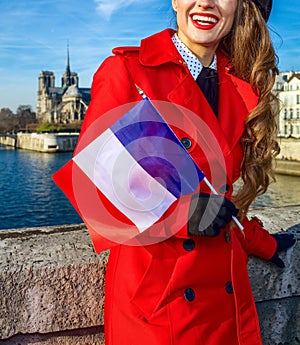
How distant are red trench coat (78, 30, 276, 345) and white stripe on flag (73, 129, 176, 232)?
→ 0.06 meters

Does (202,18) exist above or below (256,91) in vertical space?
above

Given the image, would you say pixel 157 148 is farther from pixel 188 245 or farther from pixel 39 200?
pixel 39 200

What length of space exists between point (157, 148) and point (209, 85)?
1.19ft

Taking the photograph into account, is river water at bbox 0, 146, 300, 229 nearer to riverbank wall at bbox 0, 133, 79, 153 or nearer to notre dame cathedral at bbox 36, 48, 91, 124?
riverbank wall at bbox 0, 133, 79, 153

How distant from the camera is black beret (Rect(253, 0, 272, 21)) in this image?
149 cm

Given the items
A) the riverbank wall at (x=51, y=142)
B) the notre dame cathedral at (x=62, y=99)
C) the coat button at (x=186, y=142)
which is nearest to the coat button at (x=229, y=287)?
the coat button at (x=186, y=142)

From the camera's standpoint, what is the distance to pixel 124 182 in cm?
116

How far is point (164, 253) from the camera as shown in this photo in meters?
1.26

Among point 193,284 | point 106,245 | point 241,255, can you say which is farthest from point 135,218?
point 241,255

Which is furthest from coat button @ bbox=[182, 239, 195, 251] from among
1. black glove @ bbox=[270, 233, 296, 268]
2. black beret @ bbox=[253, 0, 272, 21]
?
black beret @ bbox=[253, 0, 272, 21]

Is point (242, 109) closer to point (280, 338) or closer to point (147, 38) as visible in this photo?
point (147, 38)

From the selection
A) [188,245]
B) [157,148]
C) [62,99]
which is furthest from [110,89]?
[62,99]

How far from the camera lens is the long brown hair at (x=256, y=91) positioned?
1.43 m

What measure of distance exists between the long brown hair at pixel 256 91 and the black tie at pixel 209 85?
0.10m
